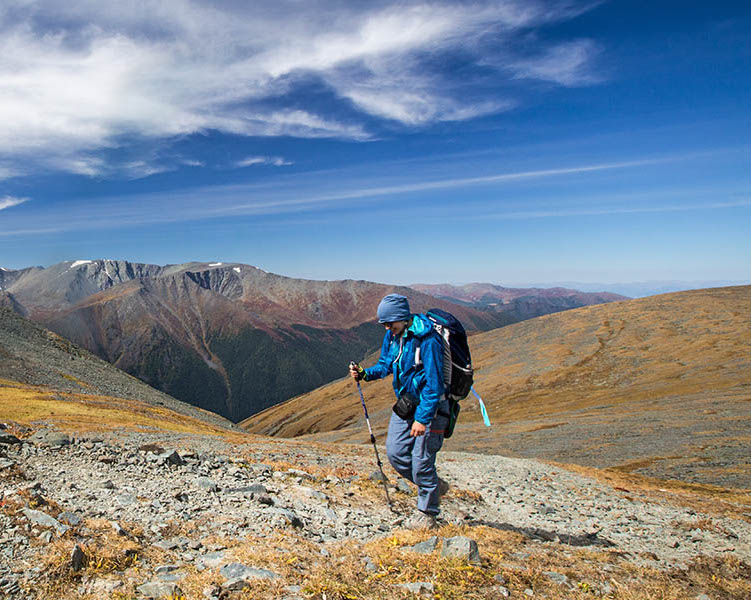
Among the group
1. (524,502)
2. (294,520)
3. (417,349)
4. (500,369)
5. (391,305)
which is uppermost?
(391,305)

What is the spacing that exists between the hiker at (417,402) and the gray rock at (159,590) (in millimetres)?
3984

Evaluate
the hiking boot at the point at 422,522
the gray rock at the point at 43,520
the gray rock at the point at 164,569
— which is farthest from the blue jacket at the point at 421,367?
the gray rock at the point at 43,520

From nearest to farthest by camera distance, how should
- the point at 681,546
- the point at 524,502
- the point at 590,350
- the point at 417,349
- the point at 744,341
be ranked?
1. the point at 417,349
2. the point at 681,546
3. the point at 524,502
4. the point at 744,341
5. the point at 590,350

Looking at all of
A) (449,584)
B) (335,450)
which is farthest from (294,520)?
(335,450)

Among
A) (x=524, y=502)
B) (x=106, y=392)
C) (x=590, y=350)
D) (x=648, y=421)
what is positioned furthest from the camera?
(x=590, y=350)

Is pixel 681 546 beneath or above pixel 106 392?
above

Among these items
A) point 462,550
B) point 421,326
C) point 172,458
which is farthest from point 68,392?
point 462,550

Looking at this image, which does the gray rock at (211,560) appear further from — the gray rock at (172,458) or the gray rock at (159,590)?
the gray rock at (172,458)

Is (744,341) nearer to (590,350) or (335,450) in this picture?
(590,350)

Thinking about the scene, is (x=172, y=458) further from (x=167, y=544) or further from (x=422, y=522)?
(x=422, y=522)

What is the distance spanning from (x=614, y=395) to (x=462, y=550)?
265ft

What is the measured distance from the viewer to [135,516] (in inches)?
320

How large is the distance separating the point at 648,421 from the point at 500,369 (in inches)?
2644

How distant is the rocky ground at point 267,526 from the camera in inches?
222
